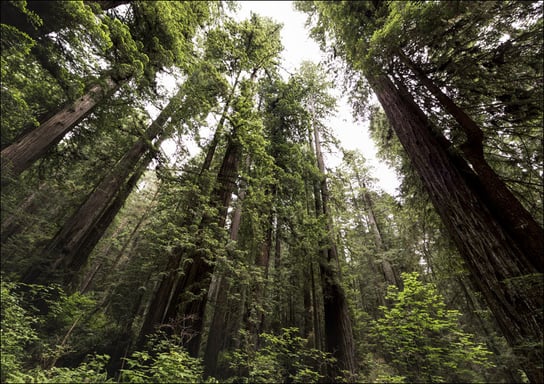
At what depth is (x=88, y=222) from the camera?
7.48 meters

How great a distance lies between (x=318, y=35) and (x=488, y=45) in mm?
6104

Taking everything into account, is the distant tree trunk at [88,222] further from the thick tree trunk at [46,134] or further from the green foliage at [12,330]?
the green foliage at [12,330]

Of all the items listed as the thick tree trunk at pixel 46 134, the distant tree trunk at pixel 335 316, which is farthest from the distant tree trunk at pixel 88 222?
the distant tree trunk at pixel 335 316

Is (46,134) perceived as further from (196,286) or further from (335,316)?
(335,316)

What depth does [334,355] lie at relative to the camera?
20.9 ft

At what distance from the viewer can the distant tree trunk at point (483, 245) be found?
1993 millimetres

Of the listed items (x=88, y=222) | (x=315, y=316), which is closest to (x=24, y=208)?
(x=88, y=222)

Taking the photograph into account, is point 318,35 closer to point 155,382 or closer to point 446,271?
point 446,271

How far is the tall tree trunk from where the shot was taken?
2.27 m

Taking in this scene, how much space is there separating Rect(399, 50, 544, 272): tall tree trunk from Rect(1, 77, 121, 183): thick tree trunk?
6.91 meters

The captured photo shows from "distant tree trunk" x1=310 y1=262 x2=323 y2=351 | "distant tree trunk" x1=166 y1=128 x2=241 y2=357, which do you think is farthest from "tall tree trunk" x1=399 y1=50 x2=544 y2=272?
"distant tree trunk" x1=310 y1=262 x2=323 y2=351

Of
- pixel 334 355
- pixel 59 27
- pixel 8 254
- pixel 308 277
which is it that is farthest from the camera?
pixel 308 277

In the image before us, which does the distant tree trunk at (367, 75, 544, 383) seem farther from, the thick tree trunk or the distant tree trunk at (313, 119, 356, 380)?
the thick tree trunk

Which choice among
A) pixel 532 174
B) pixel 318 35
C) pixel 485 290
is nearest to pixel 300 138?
pixel 318 35
